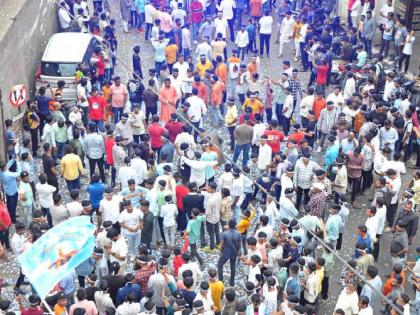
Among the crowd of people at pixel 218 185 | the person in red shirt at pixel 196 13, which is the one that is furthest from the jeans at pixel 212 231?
the person in red shirt at pixel 196 13

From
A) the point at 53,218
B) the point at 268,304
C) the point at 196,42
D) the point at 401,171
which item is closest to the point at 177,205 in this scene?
the point at 53,218

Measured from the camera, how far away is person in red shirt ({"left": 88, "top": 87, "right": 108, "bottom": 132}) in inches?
671

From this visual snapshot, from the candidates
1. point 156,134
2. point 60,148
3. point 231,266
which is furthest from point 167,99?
point 231,266

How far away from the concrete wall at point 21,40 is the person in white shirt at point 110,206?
12.8 feet

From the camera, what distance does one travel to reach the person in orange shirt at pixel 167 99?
17234 millimetres

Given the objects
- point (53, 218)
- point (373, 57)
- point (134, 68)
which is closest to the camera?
point (53, 218)

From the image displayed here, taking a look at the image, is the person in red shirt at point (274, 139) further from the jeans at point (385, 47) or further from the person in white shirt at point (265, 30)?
the jeans at point (385, 47)

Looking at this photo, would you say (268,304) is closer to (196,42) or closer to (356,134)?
(356,134)

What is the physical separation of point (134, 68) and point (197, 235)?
7954 millimetres

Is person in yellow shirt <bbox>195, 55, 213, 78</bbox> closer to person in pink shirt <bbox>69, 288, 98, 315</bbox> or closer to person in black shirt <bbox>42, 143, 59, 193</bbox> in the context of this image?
person in black shirt <bbox>42, 143, 59, 193</bbox>

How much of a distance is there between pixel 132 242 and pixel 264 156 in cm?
330

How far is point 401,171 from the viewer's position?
588 inches

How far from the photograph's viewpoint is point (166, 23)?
2164cm

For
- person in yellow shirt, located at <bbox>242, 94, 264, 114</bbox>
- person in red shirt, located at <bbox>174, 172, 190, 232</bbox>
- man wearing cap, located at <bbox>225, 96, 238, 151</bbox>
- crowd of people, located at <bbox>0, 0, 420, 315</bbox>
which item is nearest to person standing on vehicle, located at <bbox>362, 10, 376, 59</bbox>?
crowd of people, located at <bbox>0, 0, 420, 315</bbox>
